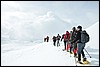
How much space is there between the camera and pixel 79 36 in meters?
15.2

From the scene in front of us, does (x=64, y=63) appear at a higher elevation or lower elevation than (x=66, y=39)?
lower

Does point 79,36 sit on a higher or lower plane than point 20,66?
higher

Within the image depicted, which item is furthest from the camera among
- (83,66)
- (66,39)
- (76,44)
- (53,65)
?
(66,39)

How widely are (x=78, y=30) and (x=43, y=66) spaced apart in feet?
10.00

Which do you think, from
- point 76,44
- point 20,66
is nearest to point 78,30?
point 76,44

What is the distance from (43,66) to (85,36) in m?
3.13

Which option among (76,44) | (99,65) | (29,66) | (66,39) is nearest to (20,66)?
(29,66)

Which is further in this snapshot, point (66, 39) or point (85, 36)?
point (66, 39)

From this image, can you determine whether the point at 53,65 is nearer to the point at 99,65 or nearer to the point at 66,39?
the point at 99,65

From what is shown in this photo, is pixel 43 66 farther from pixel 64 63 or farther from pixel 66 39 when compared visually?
pixel 66 39

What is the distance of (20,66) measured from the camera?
52.4 feet

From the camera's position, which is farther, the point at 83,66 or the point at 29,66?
the point at 29,66

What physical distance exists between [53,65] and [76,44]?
233cm

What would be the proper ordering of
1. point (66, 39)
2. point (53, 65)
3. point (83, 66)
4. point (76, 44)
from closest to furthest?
1. point (83, 66)
2. point (53, 65)
3. point (76, 44)
4. point (66, 39)
